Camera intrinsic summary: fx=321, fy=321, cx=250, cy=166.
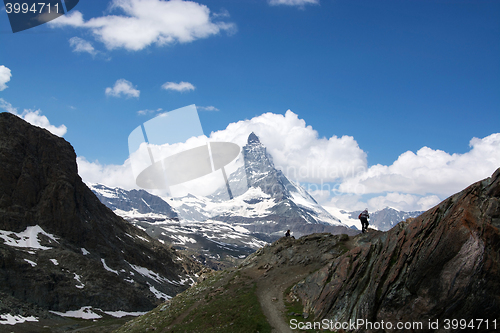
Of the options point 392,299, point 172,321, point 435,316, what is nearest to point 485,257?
point 435,316

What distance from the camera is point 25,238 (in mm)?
106250

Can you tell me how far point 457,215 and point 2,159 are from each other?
13927 centimetres

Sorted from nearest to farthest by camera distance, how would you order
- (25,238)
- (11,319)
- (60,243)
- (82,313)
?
(11,319)
(82,313)
(25,238)
(60,243)

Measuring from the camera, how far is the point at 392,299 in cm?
2162

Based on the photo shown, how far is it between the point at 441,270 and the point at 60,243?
409ft

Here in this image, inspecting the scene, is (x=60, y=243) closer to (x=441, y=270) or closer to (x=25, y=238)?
(x=25, y=238)

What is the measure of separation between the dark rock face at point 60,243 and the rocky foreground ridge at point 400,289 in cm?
7208

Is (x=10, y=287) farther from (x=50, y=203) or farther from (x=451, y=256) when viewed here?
(x=451, y=256)

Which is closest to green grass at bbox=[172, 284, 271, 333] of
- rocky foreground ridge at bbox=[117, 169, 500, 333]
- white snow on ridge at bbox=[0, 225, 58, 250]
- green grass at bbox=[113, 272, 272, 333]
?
green grass at bbox=[113, 272, 272, 333]

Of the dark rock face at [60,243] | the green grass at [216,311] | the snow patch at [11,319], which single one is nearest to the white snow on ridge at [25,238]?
the dark rock face at [60,243]

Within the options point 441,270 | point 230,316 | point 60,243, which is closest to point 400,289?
point 441,270

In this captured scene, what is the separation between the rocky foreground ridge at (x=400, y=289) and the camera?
18484 millimetres

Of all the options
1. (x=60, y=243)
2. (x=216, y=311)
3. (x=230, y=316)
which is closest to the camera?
(x=230, y=316)

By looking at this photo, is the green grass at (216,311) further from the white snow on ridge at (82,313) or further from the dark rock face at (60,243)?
the dark rock face at (60,243)
